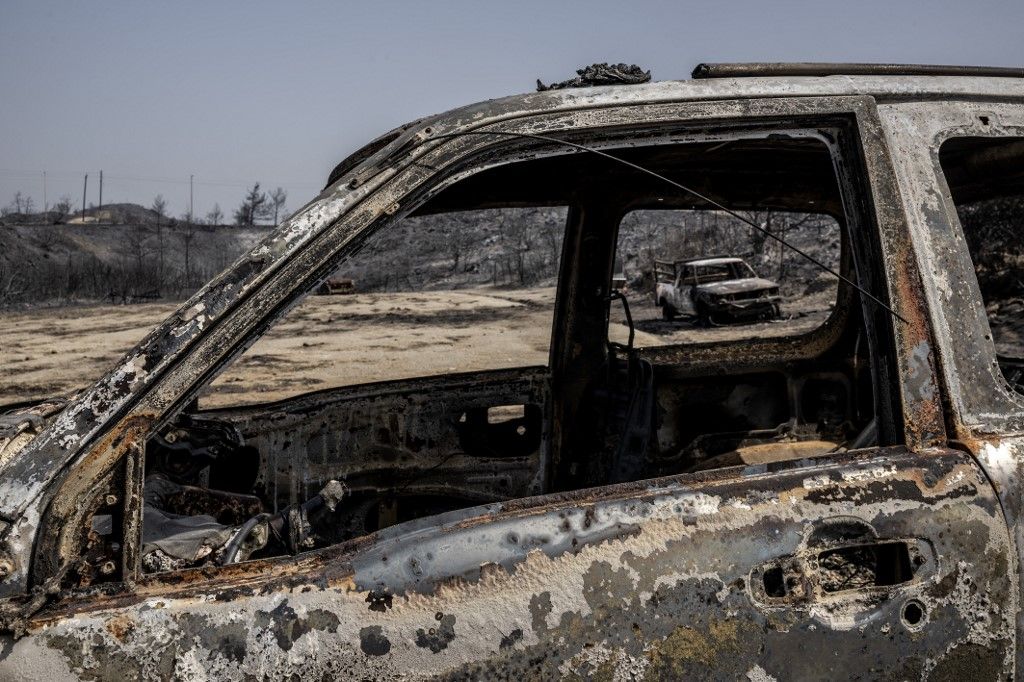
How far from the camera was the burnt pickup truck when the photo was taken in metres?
15.4

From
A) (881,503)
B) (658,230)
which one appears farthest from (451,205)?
(658,230)

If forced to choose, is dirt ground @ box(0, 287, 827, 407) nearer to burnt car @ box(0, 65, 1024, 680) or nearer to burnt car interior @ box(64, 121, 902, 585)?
burnt car interior @ box(64, 121, 902, 585)

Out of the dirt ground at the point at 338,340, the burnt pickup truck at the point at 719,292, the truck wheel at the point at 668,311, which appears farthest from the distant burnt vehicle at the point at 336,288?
the burnt pickup truck at the point at 719,292

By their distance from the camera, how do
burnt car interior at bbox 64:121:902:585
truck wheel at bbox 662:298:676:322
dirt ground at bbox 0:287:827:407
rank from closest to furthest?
burnt car interior at bbox 64:121:902:585 < dirt ground at bbox 0:287:827:407 < truck wheel at bbox 662:298:676:322

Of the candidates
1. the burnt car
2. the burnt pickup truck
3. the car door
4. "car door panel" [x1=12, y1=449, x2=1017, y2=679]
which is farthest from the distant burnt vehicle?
"car door panel" [x1=12, y1=449, x2=1017, y2=679]

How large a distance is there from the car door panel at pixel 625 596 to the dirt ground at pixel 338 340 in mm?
5841

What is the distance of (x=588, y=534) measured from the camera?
1.38 meters

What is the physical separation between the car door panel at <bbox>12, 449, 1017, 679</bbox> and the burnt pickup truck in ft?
46.8

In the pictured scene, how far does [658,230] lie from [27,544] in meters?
31.4

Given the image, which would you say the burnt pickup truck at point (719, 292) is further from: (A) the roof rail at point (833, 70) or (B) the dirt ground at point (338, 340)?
(A) the roof rail at point (833, 70)

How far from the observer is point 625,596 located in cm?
136

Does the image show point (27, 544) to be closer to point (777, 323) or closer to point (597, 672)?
point (597, 672)

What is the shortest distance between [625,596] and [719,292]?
1459 cm

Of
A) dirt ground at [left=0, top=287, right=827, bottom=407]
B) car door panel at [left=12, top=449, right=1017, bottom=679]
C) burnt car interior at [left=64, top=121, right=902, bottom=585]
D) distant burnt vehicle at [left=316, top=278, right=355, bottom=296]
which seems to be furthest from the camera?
distant burnt vehicle at [left=316, top=278, right=355, bottom=296]
